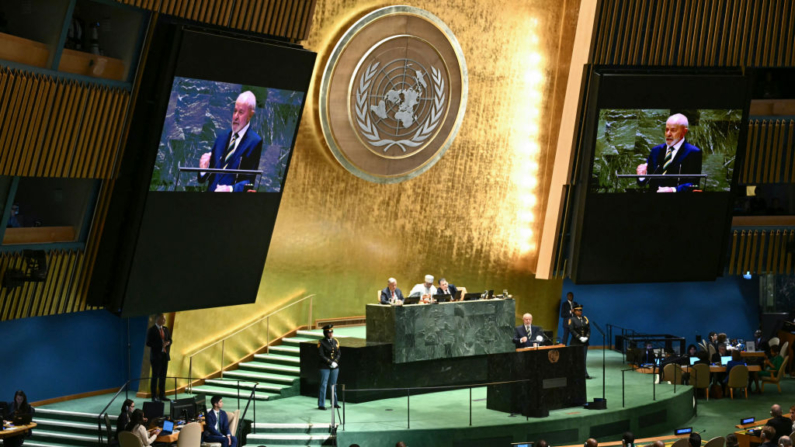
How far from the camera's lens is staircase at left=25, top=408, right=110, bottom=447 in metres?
14.0

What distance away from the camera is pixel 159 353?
50.4ft

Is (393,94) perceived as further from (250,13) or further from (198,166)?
(198,166)

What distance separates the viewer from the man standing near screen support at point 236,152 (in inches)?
569

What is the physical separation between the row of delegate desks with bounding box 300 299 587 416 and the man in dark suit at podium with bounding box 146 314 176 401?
2058 millimetres

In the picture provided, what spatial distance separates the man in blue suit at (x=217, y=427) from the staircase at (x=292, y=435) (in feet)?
2.45

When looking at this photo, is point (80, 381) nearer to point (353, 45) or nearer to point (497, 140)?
point (353, 45)

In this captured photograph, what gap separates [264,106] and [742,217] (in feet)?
33.4

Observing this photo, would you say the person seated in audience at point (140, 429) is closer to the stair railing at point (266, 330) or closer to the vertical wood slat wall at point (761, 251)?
the stair railing at point (266, 330)

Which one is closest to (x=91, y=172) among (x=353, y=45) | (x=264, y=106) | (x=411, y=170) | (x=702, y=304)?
(x=264, y=106)

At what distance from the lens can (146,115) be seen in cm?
1383

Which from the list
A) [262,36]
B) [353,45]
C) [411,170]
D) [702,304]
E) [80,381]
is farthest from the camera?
[702,304]

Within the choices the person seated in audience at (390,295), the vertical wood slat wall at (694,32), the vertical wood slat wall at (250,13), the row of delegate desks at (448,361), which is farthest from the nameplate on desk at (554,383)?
the vertical wood slat wall at (250,13)

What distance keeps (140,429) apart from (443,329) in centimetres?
548

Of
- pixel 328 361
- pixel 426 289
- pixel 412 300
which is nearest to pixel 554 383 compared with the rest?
pixel 412 300
